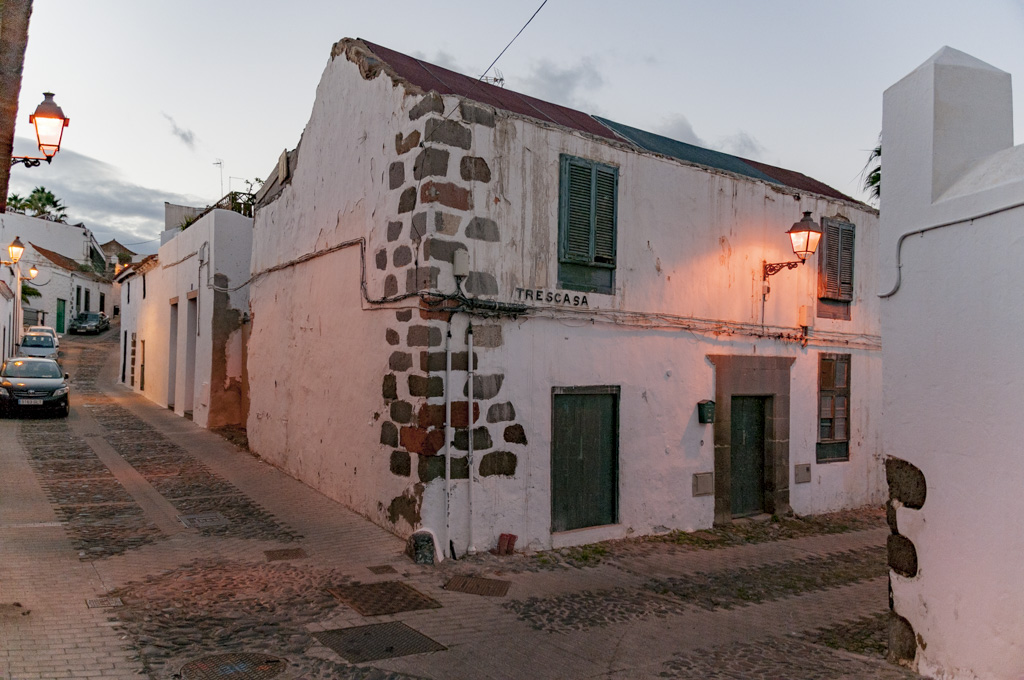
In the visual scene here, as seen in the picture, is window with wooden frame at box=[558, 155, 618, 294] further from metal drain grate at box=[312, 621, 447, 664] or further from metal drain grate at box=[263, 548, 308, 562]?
metal drain grate at box=[312, 621, 447, 664]

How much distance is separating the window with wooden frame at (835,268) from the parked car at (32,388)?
16.0m

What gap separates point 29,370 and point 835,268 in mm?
17180

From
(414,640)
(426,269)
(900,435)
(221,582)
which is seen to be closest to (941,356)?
(900,435)

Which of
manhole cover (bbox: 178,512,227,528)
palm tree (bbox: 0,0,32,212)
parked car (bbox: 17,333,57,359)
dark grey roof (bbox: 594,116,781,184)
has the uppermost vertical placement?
dark grey roof (bbox: 594,116,781,184)

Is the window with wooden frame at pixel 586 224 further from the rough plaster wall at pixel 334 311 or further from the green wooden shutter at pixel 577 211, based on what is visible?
the rough plaster wall at pixel 334 311

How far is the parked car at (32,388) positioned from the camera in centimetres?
1597

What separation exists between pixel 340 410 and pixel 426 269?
2.85 m

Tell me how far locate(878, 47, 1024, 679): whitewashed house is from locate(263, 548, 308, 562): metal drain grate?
5345 mm

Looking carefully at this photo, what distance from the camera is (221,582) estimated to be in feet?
21.0

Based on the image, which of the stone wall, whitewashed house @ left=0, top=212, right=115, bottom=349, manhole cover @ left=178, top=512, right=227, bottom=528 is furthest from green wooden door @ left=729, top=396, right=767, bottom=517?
whitewashed house @ left=0, top=212, right=115, bottom=349

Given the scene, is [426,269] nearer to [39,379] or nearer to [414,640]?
[414,640]

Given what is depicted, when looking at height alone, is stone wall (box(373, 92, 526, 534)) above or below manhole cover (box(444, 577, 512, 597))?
above

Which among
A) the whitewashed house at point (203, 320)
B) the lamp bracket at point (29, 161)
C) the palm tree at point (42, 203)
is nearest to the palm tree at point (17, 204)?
the palm tree at point (42, 203)

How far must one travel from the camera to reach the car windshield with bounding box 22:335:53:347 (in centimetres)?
2664
